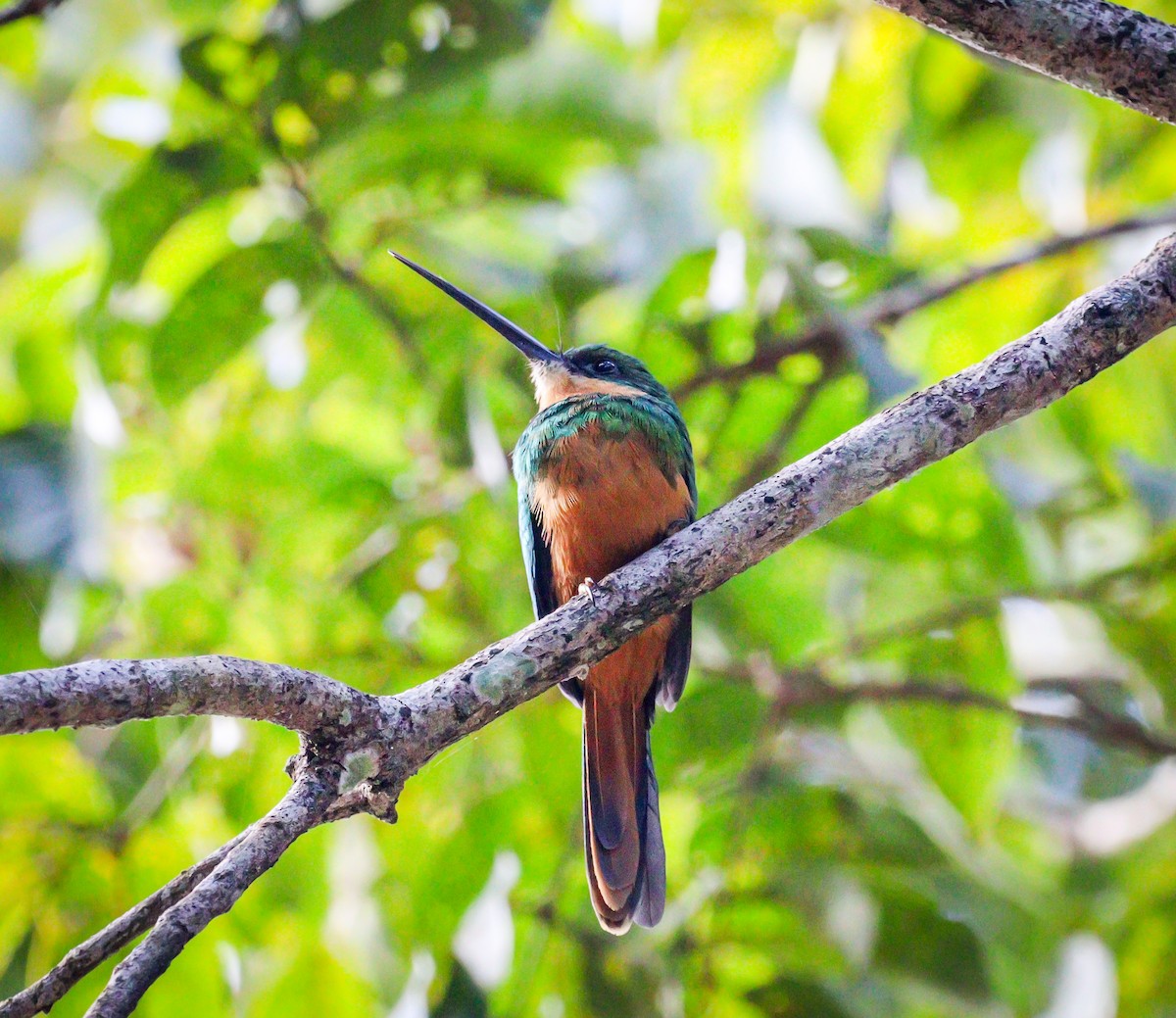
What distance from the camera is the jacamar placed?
7.64ft

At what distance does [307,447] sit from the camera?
2957 mm

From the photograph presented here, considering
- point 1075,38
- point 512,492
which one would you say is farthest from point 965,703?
point 1075,38

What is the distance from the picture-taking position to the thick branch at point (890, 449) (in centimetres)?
167

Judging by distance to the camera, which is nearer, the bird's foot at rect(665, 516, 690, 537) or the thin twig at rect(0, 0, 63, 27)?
the thin twig at rect(0, 0, 63, 27)

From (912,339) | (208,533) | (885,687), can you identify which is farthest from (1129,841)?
(208,533)

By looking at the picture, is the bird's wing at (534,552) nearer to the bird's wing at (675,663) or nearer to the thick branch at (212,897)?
the bird's wing at (675,663)

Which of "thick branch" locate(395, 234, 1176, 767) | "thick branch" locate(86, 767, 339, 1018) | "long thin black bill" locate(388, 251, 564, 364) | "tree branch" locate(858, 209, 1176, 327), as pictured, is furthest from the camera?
"tree branch" locate(858, 209, 1176, 327)

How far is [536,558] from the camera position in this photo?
8.93 ft

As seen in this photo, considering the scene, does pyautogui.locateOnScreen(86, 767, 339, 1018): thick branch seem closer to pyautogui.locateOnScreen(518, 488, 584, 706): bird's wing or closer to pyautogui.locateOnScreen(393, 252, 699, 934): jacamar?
pyautogui.locateOnScreen(393, 252, 699, 934): jacamar

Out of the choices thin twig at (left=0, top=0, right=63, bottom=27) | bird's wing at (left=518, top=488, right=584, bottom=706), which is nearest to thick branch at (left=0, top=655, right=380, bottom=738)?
bird's wing at (left=518, top=488, right=584, bottom=706)

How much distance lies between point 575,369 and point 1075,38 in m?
1.52

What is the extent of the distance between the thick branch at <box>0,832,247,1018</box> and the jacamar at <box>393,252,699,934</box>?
3.37ft

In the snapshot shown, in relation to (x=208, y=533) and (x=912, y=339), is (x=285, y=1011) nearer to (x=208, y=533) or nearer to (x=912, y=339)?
(x=208, y=533)

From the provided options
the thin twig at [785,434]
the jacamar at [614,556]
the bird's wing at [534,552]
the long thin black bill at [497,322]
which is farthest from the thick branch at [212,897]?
the thin twig at [785,434]
